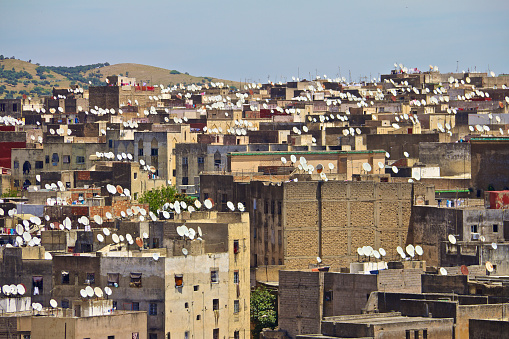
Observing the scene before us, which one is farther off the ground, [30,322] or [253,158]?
[253,158]

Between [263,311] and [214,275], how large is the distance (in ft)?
11.5

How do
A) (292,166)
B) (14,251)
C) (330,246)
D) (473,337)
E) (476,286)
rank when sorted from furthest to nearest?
(292,166) < (330,246) < (14,251) < (476,286) < (473,337)

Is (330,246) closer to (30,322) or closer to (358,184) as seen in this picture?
(358,184)

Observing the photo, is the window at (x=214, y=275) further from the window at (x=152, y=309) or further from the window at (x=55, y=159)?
the window at (x=55, y=159)

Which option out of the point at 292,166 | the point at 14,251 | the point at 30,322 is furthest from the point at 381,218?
the point at 30,322

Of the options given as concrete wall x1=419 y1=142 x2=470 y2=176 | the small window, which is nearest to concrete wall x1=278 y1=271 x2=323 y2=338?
the small window

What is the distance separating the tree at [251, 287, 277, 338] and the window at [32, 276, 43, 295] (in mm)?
10364

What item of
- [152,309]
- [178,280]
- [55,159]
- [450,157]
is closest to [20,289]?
[152,309]

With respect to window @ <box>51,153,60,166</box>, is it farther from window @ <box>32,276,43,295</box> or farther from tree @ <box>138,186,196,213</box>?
window @ <box>32,276,43,295</box>

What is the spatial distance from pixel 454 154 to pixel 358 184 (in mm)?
21875

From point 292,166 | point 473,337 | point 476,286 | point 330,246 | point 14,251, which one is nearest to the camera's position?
point 473,337

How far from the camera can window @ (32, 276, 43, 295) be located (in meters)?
81.9

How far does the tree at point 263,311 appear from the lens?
82500mm

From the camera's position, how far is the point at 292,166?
10375cm
